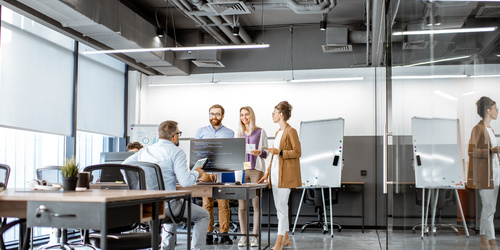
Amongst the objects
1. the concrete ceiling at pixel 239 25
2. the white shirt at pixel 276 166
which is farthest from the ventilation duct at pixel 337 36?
the white shirt at pixel 276 166

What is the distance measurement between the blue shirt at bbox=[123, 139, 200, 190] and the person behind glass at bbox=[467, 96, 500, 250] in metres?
2.88

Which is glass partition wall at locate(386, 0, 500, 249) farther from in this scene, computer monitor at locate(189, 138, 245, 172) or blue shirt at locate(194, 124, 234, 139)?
blue shirt at locate(194, 124, 234, 139)

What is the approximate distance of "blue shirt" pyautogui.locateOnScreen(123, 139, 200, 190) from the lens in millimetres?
4234

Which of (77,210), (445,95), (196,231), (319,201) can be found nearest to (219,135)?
(196,231)

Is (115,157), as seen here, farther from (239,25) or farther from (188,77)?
(188,77)

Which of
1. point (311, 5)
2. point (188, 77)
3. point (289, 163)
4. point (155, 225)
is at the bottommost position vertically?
point (155, 225)

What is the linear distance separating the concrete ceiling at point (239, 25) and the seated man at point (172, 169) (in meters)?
1.82

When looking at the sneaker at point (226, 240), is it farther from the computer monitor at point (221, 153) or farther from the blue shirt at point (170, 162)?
the blue shirt at point (170, 162)

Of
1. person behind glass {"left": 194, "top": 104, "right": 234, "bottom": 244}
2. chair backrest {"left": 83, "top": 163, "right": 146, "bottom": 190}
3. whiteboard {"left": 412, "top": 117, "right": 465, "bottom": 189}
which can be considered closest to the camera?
whiteboard {"left": 412, "top": 117, "right": 465, "bottom": 189}

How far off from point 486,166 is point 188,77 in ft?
29.3

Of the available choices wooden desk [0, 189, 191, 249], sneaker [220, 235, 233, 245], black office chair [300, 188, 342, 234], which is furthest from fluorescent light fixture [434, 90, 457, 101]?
black office chair [300, 188, 342, 234]

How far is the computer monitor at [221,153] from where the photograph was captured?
562cm

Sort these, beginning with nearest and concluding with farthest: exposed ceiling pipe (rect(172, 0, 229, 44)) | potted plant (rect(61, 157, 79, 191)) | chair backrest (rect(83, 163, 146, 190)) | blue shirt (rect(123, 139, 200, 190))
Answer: potted plant (rect(61, 157, 79, 191)), chair backrest (rect(83, 163, 146, 190)), blue shirt (rect(123, 139, 200, 190)), exposed ceiling pipe (rect(172, 0, 229, 44))

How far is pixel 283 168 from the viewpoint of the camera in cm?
575
